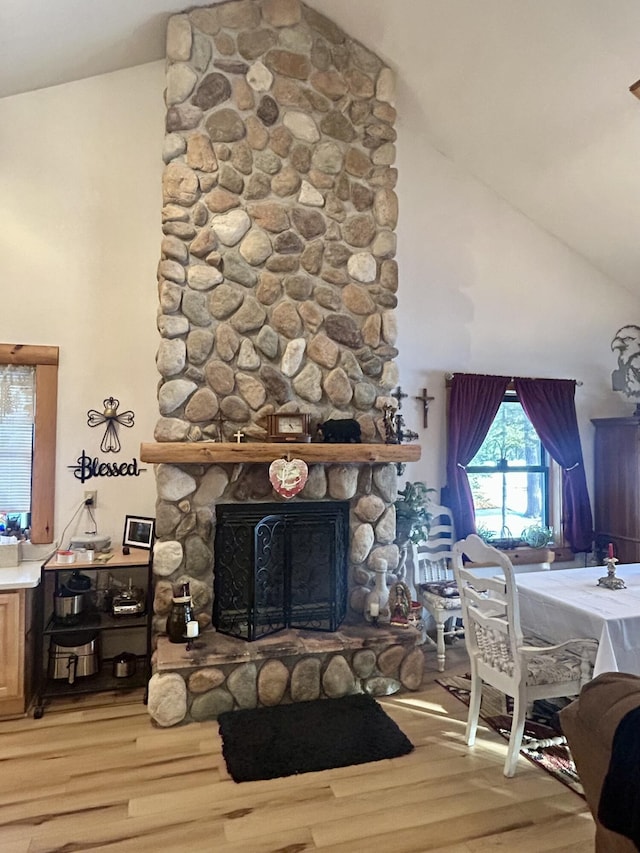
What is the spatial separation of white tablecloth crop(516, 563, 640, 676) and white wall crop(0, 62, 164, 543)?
2572 mm

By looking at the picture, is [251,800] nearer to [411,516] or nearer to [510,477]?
[411,516]

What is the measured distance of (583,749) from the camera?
1660 millimetres

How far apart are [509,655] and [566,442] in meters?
2.69

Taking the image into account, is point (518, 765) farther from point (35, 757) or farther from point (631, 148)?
point (631, 148)

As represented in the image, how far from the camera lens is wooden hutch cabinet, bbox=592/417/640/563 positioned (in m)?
4.74

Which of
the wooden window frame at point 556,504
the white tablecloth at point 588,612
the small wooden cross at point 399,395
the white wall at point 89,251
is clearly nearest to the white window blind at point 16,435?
the white wall at point 89,251

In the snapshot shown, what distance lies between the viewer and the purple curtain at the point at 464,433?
14.9 ft

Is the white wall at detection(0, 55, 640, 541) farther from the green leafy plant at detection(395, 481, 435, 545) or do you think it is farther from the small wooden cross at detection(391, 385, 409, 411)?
the green leafy plant at detection(395, 481, 435, 545)

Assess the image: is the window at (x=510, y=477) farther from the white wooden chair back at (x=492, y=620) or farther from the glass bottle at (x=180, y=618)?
the glass bottle at (x=180, y=618)

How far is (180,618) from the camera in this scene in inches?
130

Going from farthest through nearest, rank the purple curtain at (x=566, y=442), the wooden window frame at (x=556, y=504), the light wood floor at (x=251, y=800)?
1. the wooden window frame at (x=556, y=504)
2. the purple curtain at (x=566, y=442)
3. the light wood floor at (x=251, y=800)

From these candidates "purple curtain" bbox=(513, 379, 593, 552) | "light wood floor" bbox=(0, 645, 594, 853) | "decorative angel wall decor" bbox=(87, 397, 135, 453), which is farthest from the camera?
"purple curtain" bbox=(513, 379, 593, 552)

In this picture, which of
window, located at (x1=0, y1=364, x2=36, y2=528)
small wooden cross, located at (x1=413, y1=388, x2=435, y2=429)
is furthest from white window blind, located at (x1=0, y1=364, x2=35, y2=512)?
small wooden cross, located at (x1=413, y1=388, x2=435, y2=429)

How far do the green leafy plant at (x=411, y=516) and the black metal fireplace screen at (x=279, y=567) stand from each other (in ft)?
1.65
